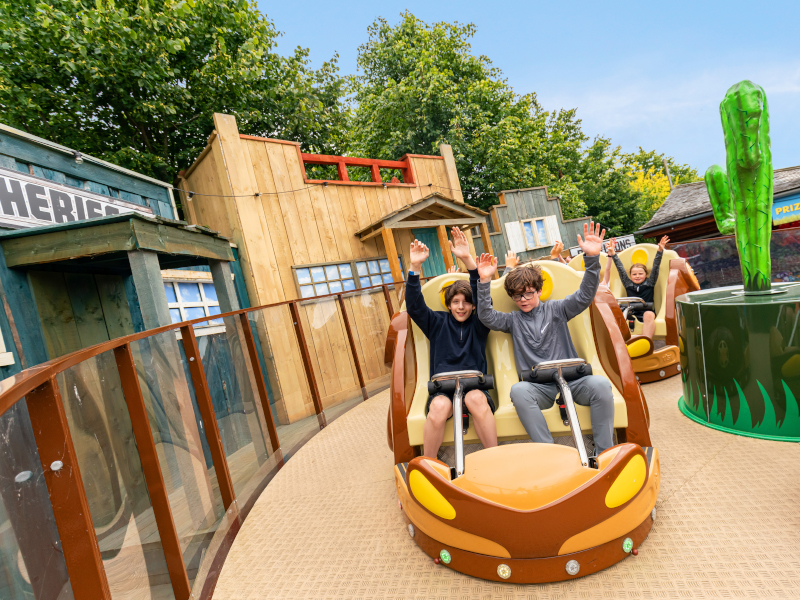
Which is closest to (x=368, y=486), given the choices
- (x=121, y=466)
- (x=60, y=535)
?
(x=121, y=466)

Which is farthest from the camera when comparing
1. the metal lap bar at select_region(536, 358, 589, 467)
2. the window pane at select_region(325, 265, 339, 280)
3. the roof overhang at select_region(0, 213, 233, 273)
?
the window pane at select_region(325, 265, 339, 280)

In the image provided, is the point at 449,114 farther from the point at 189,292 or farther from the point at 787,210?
the point at 189,292

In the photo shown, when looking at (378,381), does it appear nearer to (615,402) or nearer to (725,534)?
(615,402)

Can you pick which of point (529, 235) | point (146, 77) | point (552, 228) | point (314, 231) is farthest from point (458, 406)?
point (552, 228)

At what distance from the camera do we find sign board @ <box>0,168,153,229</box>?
13.1 feet

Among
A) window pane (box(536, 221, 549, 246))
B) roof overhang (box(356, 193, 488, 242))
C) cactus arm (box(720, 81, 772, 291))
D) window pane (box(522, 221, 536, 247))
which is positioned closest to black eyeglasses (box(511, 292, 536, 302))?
cactus arm (box(720, 81, 772, 291))

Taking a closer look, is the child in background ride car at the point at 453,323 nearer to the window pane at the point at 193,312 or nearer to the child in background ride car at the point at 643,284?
the child in background ride car at the point at 643,284

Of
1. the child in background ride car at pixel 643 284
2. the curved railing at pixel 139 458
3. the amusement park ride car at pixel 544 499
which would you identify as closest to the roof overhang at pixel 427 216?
the child in background ride car at pixel 643 284

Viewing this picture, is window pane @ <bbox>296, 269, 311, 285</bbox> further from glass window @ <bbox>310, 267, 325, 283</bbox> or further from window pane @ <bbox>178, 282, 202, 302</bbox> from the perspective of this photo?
window pane @ <bbox>178, 282, 202, 302</bbox>

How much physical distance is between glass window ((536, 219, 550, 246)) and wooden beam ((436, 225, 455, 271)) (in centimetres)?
614

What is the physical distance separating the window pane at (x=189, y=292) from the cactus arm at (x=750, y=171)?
6.11 meters

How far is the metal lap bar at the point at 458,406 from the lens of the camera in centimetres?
196

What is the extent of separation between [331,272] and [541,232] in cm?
849

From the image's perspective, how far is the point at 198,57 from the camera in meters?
10.1
